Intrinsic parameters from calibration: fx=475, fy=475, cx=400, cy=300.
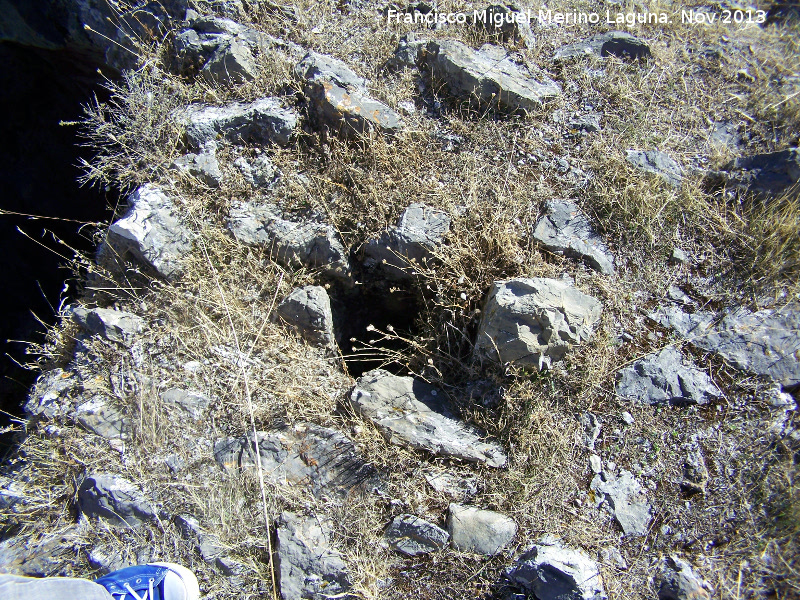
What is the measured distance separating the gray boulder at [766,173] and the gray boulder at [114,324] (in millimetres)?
3903

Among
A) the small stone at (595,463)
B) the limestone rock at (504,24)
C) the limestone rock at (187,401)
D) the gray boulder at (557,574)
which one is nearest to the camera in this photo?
the gray boulder at (557,574)

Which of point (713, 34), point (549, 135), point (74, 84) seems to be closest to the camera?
point (549, 135)

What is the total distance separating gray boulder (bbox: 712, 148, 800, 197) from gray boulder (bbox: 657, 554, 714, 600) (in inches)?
91.4

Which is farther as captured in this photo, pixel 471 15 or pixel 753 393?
pixel 471 15

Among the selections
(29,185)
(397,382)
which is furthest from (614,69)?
(29,185)

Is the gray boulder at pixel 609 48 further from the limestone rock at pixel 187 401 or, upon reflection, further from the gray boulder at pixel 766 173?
the limestone rock at pixel 187 401

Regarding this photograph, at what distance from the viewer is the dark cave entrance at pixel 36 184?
15.8 ft

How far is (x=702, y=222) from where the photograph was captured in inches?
120

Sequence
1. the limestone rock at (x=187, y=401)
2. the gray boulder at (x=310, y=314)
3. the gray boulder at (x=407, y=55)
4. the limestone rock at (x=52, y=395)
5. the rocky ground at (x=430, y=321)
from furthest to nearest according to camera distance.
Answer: the gray boulder at (x=407, y=55), the gray boulder at (x=310, y=314), the limestone rock at (x=52, y=395), the limestone rock at (x=187, y=401), the rocky ground at (x=430, y=321)

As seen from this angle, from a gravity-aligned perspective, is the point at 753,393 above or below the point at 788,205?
below

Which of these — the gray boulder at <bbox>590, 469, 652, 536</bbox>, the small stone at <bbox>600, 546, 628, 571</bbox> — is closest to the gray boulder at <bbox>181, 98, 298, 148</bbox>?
the gray boulder at <bbox>590, 469, 652, 536</bbox>

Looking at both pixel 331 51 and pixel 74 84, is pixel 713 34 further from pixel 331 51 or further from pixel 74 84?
pixel 74 84

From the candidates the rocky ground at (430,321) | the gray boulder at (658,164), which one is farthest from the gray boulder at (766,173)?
the gray boulder at (658,164)

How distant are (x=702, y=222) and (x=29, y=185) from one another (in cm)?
629
